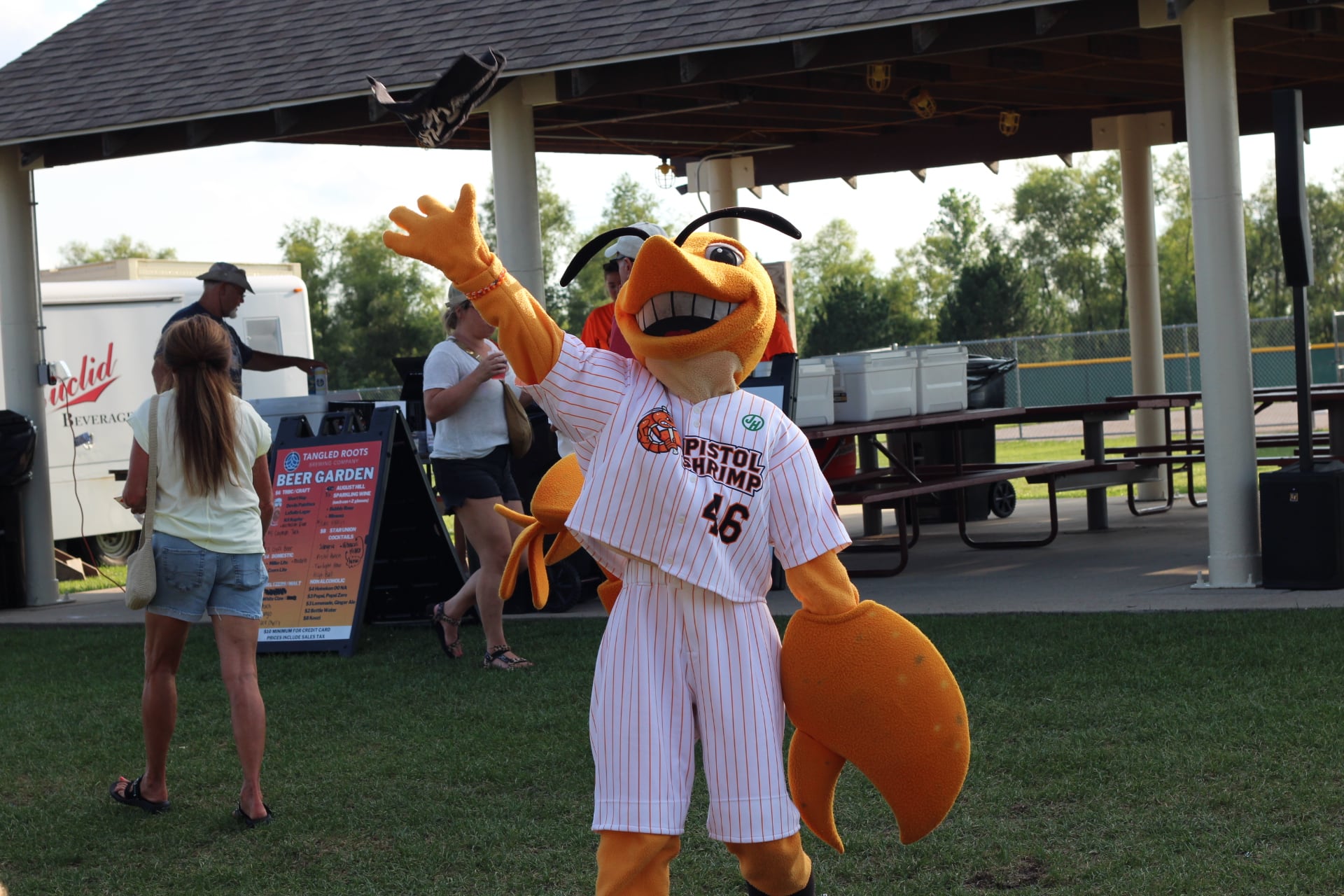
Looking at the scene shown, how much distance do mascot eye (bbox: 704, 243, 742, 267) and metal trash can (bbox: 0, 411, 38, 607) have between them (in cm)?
885

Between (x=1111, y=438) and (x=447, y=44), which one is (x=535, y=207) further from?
(x=1111, y=438)

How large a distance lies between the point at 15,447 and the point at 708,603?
29.7ft

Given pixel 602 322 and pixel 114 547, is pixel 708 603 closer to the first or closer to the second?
pixel 602 322

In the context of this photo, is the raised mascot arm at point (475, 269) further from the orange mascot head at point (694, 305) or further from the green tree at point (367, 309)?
the green tree at point (367, 309)

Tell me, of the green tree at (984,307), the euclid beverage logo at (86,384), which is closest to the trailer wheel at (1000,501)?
the euclid beverage logo at (86,384)

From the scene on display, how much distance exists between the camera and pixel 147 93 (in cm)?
1066

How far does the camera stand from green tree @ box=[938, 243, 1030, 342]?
52.9 m

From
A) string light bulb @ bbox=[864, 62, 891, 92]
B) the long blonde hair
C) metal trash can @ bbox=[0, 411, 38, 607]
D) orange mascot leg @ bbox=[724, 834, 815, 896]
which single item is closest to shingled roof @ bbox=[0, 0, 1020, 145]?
string light bulb @ bbox=[864, 62, 891, 92]

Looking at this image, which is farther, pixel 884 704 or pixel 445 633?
pixel 445 633

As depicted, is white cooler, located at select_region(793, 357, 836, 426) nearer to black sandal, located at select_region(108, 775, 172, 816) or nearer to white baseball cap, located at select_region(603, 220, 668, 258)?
white baseball cap, located at select_region(603, 220, 668, 258)

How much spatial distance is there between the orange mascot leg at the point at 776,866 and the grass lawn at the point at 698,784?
0.93 meters

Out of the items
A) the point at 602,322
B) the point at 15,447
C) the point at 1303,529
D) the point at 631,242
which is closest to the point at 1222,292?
the point at 1303,529

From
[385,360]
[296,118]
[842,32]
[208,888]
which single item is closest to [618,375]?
[208,888]

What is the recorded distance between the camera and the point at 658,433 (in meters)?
3.05
